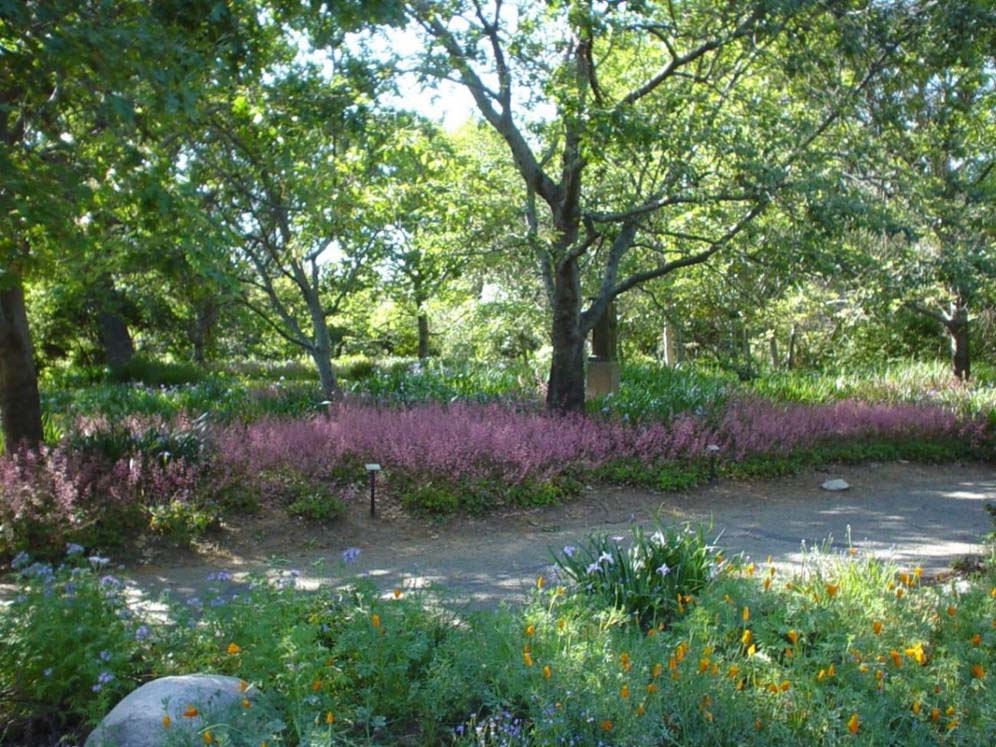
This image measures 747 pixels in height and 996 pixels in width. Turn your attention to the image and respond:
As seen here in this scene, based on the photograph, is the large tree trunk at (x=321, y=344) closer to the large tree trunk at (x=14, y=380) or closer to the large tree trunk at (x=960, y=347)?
the large tree trunk at (x=14, y=380)

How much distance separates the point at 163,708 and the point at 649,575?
2700 millimetres

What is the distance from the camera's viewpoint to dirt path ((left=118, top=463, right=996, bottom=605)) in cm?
678

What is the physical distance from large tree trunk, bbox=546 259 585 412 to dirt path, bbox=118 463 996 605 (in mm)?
2202

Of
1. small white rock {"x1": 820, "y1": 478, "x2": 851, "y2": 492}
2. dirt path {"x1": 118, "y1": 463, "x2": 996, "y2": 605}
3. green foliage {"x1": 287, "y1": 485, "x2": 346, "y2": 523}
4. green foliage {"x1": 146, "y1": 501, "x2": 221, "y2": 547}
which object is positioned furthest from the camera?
small white rock {"x1": 820, "y1": 478, "x2": 851, "y2": 492}

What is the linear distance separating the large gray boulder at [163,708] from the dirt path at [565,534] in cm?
209

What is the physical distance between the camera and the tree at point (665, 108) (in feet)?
30.2

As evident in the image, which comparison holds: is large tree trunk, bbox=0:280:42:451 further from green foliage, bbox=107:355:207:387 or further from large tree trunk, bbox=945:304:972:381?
large tree trunk, bbox=945:304:972:381

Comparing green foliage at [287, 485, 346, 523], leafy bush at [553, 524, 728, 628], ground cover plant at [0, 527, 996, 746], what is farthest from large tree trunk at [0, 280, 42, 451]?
leafy bush at [553, 524, 728, 628]

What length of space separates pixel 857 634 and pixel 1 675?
12.2ft

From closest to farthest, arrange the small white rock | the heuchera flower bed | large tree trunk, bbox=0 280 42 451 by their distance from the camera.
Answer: the heuchera flower bed < large tree trunk, bbox=0 280 42 451 < the small white rock

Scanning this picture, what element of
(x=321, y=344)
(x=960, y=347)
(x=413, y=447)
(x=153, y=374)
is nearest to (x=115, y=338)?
(x=153, y=374)

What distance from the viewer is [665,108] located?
379 inches

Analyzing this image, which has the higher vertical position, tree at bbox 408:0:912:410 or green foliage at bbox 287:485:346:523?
tree at bbox 408:0:912:410

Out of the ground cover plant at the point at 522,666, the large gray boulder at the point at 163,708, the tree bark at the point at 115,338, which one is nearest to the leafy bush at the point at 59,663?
the ground cover plant at the point at 522,666
